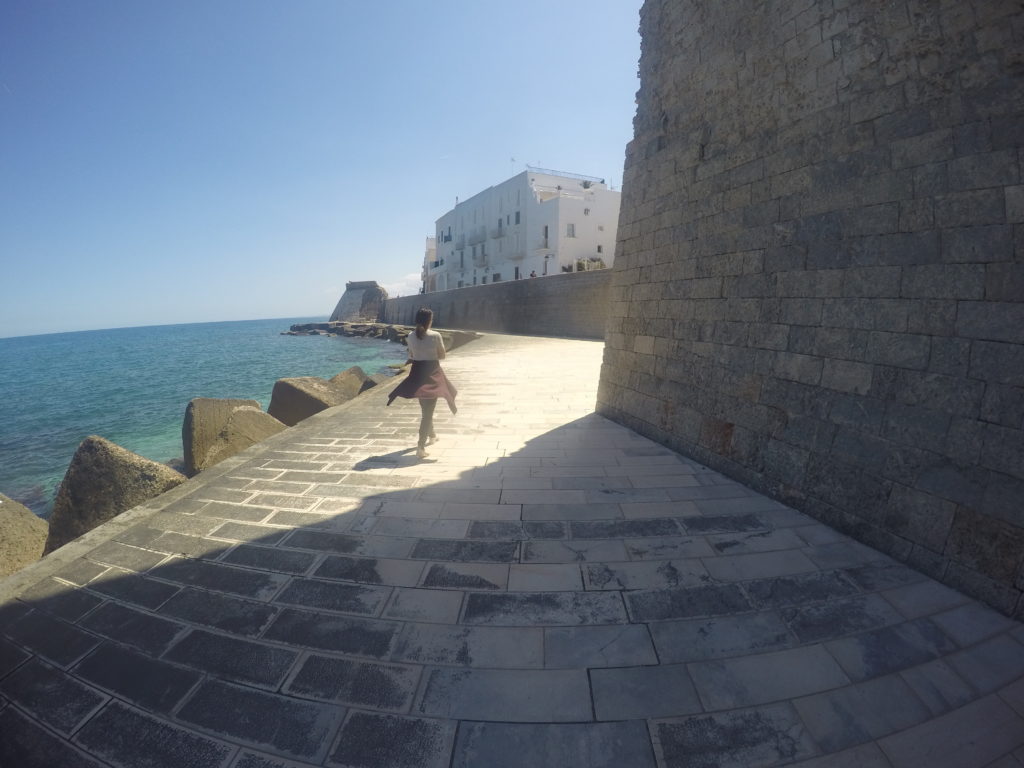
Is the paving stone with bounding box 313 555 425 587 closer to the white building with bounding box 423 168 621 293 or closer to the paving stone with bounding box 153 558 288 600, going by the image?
the paving stone with bounding box 153 558 288 600

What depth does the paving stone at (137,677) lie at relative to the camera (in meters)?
2.03

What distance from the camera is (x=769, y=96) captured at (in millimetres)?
4254

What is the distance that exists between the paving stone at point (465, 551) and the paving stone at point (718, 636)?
1067 mm

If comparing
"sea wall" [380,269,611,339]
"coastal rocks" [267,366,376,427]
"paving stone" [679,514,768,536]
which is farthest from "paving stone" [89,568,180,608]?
"sea wall" [380,269,611,339]

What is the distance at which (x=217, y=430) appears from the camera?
709cm

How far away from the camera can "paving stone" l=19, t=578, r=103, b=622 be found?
2.61 meters

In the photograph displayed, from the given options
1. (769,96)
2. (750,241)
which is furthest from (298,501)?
(769,96)

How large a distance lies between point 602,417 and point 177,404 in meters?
23.0

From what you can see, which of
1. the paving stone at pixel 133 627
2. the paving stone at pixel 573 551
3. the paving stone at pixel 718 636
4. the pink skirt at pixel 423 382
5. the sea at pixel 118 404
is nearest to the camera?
the paving stone at pixel 718 636

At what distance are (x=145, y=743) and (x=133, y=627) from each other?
86cm

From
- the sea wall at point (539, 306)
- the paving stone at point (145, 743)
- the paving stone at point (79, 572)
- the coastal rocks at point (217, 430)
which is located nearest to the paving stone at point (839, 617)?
the paving stone at point (145, 743)

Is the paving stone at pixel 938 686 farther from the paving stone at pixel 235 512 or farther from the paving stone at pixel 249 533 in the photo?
the paving stone at pixel 235 512

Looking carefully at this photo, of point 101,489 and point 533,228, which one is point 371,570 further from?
point 533,228

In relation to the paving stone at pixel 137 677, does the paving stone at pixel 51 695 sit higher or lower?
lower
